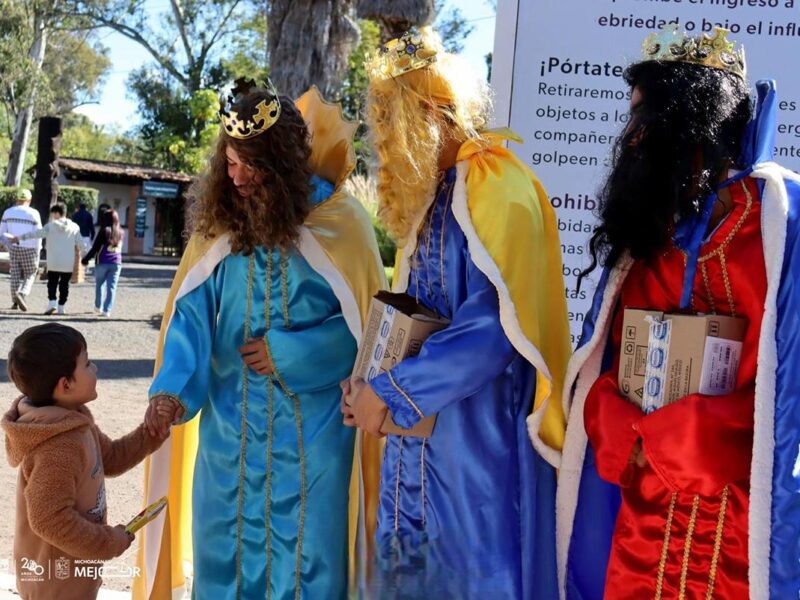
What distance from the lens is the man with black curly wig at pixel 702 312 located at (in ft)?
7.67

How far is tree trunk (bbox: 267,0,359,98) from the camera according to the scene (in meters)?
12.2

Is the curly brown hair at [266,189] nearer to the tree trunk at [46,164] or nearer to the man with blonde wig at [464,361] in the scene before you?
the man with blonde wig at [464,361]

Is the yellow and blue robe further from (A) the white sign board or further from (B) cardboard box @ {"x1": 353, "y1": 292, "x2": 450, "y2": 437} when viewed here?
(A) the white sign board

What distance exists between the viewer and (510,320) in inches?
113

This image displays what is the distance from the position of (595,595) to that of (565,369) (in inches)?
25.2

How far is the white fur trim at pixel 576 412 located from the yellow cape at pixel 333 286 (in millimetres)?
805

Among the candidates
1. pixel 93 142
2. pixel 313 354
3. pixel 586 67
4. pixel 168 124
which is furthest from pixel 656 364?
pixel 93 142

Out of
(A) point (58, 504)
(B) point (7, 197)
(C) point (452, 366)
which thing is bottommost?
(A) point (58, 504)

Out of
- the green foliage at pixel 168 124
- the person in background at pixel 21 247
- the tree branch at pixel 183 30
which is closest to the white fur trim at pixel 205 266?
the person in background at pixel 21 247

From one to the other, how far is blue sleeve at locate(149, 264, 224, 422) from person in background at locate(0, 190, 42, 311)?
1322 centimetres

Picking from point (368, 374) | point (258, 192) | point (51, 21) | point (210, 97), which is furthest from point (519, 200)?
point (51, 21)

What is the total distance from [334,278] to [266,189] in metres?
0.39

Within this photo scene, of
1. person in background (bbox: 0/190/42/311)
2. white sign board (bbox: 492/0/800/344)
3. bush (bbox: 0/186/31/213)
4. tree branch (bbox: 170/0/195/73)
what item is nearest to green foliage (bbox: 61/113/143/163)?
tree branch (bbox: 170/0/195/73)

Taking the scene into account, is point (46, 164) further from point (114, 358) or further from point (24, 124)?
point (114, 358)
